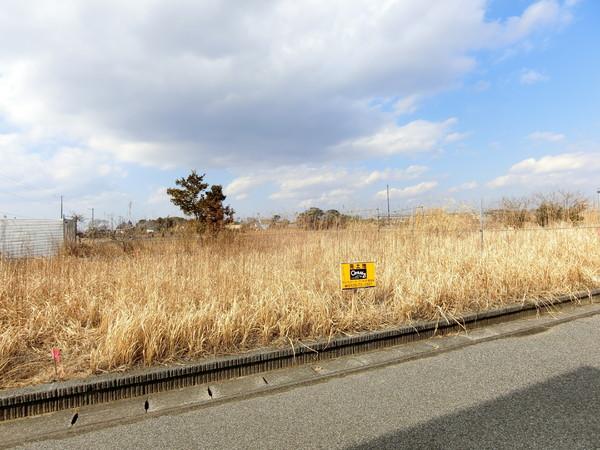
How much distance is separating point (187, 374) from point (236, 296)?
1.47 meters

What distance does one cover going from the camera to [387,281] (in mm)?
5258

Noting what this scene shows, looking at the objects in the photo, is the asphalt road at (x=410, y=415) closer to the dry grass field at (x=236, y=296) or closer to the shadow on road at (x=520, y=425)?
the shadow on road at (x=520, y=425)

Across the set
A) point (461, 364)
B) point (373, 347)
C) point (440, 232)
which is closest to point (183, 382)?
point (373, 347)

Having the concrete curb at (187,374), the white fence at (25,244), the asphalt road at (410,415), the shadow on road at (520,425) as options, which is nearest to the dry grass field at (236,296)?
the concrete curb at (187,374)

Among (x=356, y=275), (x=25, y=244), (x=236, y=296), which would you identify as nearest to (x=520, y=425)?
(x=356, y=275)

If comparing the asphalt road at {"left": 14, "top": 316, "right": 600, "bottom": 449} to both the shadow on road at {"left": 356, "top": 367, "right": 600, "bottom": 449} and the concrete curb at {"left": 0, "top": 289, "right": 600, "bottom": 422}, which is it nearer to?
the shadow on road at {"left": 356, "top": 367, "right": 600, "bottom": 449}

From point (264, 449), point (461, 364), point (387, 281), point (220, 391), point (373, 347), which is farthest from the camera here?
point (387, 281)

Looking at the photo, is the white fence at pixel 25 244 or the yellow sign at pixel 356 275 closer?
the yellow sign at pixel 356 275

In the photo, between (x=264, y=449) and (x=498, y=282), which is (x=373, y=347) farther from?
(x=498, y=282)

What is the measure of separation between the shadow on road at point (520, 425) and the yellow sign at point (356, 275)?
1.98 metres

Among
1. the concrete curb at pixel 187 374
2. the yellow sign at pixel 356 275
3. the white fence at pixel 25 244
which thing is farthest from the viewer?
the white fence at pixel 25 244

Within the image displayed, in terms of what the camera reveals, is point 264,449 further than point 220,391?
No

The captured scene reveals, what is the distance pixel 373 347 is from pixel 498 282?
281 centimetres

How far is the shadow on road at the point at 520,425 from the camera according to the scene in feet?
6.77
